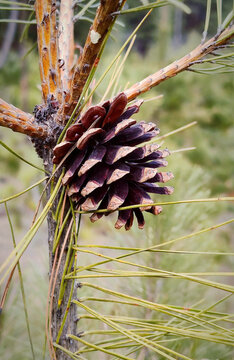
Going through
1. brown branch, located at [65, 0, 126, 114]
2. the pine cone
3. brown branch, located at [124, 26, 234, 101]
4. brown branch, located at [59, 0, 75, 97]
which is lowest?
the pine cone

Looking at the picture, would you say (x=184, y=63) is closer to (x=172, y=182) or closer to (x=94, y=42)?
(x=94, y=42)

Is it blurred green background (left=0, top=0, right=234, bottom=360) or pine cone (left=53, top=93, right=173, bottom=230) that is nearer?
pine cone (left=53, top=93, right=173, bottom=230)

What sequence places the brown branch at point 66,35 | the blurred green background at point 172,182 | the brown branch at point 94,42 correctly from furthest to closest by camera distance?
the blurred green background at point 172,182 → the brown branch at point 66,35 → the brown branch at point 94,42

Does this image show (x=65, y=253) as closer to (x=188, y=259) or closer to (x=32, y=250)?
(x=188, y=259)

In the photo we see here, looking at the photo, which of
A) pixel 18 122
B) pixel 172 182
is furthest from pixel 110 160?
pixel 172 182

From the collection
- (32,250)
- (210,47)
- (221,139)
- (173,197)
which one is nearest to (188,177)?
(173,197)
